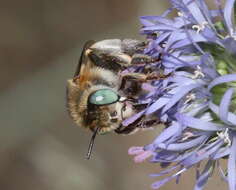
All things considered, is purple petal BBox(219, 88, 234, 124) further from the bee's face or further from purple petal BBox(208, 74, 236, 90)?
the bee's face

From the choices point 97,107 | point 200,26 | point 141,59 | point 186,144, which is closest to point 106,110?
point 97,107

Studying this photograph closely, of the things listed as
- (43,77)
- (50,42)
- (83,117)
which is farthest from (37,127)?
(83,117)

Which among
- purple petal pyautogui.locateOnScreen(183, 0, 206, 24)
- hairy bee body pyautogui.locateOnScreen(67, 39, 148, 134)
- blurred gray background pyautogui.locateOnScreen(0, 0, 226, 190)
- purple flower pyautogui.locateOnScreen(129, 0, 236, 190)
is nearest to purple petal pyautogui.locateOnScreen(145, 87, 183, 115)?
purple flower pyautogui.locateOnScreen(129, 0, 236, 190)

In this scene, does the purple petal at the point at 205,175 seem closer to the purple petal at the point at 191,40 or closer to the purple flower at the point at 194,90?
the purple flower at the point at 194,90

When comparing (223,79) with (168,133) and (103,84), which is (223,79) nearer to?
(168,133)

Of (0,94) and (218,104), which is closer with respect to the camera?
(218,104)

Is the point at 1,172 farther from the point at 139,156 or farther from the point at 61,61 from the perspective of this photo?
the point at 139,156
